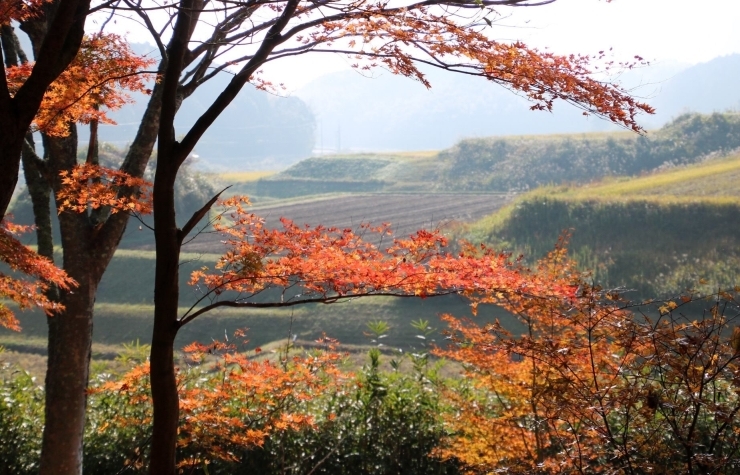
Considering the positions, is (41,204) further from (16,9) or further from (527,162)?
(527,162)

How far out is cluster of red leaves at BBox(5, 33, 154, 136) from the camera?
3.82 meters

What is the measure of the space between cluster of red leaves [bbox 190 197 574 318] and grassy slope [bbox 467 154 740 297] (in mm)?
10294

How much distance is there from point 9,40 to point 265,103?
289 ft

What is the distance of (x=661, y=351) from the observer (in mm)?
3012

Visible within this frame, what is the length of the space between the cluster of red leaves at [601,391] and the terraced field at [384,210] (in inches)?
565

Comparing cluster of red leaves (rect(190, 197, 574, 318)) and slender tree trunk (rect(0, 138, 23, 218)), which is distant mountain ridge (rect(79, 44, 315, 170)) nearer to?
cluster of red leaves (rect(190, 197, 574, 318))

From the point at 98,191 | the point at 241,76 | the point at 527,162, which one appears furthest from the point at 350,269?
the point at 527,162

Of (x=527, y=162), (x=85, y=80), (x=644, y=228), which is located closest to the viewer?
(x=85, y=80)

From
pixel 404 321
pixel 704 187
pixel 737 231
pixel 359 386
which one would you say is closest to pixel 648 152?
pixel 704 187

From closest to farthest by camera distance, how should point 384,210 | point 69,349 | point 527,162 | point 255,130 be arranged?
point 69,349, point 384,210, point 527,162, point 255,130

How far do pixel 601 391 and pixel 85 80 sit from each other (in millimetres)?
3120

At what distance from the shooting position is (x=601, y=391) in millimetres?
2928

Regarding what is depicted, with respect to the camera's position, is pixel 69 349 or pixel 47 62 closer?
pixel 47 62

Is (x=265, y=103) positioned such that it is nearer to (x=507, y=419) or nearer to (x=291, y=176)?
(x=291, y=176)
